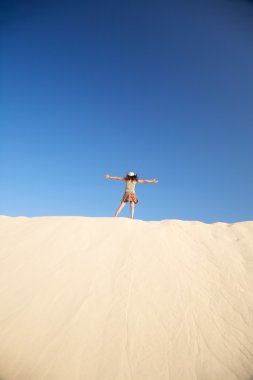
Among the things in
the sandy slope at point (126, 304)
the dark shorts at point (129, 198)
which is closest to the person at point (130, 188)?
the dark shorts at point (129, 198)

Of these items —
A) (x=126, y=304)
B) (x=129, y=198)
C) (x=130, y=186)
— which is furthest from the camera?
(x=130, y=186)

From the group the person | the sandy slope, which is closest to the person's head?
the person

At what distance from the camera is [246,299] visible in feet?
12.0

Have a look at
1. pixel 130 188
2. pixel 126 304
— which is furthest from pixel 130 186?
pixel 126 304

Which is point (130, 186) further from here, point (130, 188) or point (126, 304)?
point (126, 304)

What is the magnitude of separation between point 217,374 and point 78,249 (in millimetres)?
2984

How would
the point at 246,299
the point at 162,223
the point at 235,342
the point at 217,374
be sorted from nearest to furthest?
the point at 217,374
the point at 235,342
the point at 246,299
the point at 162,223

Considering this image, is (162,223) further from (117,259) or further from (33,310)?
(33,310)

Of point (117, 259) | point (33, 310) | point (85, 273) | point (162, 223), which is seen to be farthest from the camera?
point (162, 223)

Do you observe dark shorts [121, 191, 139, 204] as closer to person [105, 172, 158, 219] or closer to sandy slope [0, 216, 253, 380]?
person [105, 172, 158, 219]

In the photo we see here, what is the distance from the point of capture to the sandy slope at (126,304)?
271 cm

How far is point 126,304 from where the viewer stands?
341 cm

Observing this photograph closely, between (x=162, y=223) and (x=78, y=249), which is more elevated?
(x=162, y=223)

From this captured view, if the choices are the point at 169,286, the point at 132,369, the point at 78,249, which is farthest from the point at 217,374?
the point at 78,249
